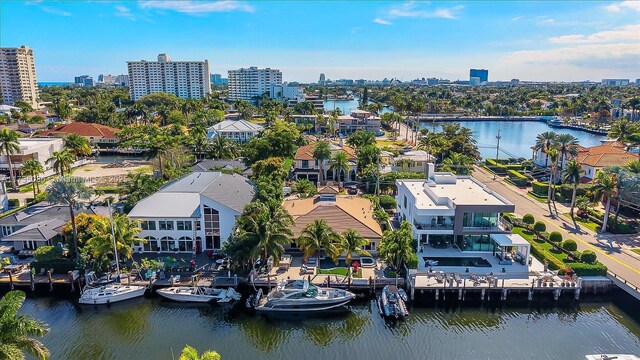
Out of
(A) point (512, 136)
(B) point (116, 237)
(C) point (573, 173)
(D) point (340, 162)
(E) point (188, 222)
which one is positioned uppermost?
(C) point (573, 173)

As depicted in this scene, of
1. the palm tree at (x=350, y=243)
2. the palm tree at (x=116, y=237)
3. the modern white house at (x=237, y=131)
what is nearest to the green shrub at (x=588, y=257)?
the palm tree at (x=350, y=243)

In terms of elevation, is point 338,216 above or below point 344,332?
above

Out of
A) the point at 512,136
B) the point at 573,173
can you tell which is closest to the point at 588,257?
the point at 573,173

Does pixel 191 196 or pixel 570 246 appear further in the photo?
pixel 191 196

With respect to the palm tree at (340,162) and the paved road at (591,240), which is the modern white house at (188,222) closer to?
the palm tree at (340,162)

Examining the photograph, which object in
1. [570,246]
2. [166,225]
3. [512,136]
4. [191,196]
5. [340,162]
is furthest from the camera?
[512,136]

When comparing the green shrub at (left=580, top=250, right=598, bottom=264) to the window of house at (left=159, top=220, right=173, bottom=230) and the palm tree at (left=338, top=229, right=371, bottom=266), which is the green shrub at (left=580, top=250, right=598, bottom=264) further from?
the window of house at (left=159, top=220, right=173, bottom=230)

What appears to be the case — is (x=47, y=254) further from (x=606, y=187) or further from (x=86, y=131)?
(x=86, y=131)

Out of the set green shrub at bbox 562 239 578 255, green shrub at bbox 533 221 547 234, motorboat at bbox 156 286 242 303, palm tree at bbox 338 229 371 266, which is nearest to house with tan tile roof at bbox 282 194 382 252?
palm tree at bbox 338 229 371 266
